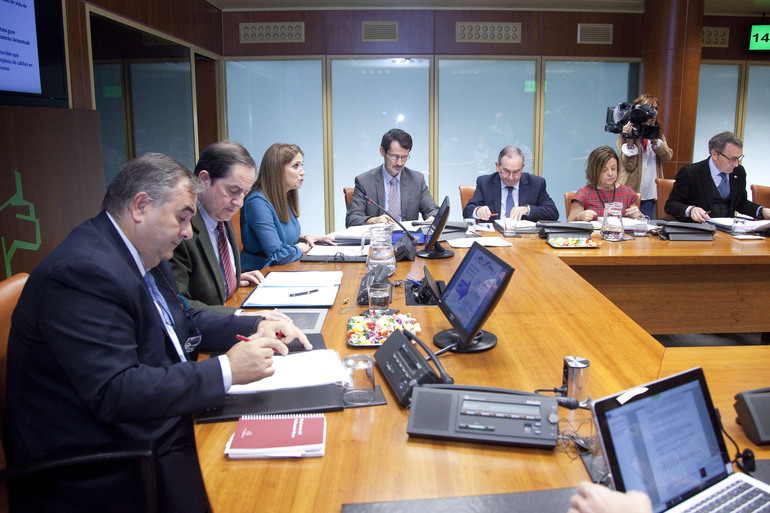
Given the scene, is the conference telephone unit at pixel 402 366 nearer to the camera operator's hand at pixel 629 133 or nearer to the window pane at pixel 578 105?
the camera operator's hand at pixel 629 133

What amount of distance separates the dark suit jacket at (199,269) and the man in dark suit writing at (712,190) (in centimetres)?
335

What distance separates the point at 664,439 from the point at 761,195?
421cm

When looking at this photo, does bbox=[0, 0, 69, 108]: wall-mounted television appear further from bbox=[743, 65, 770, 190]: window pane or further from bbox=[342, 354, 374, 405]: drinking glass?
bbox=[743, 65, 770, 190]: window pane

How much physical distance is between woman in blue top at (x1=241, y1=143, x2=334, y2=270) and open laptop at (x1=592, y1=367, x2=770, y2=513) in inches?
82.5

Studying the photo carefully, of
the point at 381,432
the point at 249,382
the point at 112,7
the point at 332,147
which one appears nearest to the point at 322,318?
the point at 249,382

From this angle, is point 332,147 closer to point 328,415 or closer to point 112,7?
point 112,7

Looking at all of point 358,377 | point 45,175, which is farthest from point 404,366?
point 45,175

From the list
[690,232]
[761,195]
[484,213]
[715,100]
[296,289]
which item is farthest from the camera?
[715,100]

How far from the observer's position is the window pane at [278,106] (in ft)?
20.2

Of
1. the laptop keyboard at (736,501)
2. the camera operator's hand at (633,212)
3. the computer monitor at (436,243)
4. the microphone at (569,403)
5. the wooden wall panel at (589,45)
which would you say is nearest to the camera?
A: the laptop keyboard at (736,501)

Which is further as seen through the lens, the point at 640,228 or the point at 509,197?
the point at 509,197

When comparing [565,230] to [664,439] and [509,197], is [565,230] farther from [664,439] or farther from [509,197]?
[664,439]

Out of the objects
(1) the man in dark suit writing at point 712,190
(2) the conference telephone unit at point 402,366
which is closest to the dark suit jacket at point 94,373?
(2) the conference telephone unit at point 402,366

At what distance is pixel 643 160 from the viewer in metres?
4.92
